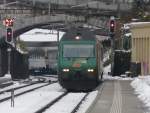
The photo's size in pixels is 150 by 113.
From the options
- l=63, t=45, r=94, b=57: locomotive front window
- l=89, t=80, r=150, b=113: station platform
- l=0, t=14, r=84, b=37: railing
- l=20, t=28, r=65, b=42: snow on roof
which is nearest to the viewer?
l=89, t=80, r=150, b=113: station platform

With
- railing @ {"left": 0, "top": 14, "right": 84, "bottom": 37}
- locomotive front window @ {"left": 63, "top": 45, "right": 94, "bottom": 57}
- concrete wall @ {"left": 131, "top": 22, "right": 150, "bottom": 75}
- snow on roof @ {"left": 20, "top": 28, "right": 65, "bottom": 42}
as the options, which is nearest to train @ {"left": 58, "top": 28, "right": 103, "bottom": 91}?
locomotive front window @ {"left": 63, "top": 45, "right": 94, "bottom": 57}

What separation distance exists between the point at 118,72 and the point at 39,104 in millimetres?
34449

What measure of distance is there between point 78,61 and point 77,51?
0.67 meters

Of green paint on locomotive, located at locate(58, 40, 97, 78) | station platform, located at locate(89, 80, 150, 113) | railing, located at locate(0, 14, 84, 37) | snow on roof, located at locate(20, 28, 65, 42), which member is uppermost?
railing, located at locate(0, 14, 84, 37)

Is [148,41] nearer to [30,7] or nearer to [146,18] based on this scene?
[146,18]

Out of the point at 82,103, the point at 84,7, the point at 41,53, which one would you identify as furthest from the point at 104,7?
Result: the point at 82,103

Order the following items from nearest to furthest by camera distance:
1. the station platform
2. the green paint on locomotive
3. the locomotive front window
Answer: the station platform → the green paint on locomotive → the locomotive front window

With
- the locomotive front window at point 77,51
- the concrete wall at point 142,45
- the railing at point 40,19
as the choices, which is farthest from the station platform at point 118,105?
the railing at point 40,19

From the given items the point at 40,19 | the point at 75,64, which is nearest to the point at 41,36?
the point at 40,19

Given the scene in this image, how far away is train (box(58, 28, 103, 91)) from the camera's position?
3709 cm

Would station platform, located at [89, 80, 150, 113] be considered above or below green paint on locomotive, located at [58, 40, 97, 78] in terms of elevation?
below

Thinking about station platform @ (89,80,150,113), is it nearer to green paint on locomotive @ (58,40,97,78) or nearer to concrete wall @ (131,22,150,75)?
green paint on locomotive @ (58,40,97,78)

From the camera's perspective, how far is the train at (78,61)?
37.1 m

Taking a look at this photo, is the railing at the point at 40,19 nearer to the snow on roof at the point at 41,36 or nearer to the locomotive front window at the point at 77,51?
the snow on roof at the point at 41,36
